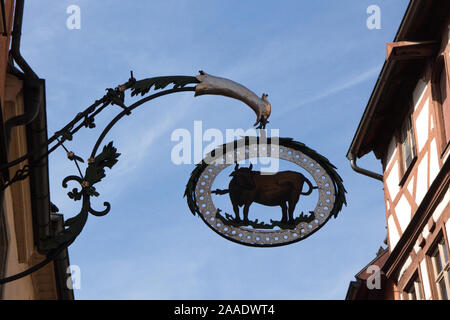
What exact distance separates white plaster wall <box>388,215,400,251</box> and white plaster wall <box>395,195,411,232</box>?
10.9 inches

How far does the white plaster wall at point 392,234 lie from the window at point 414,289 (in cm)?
96

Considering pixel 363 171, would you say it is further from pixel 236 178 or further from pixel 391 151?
pixel 236 178

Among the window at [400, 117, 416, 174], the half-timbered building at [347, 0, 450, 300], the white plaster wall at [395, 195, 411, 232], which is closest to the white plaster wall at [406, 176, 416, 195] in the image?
the half-timbered building at [347, 0, 450, 300]

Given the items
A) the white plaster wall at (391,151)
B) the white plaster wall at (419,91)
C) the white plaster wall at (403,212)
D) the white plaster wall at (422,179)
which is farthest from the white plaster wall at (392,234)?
the white plaster wall at (419,91)

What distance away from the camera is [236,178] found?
27.0ft

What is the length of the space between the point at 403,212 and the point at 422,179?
1288 millimetres

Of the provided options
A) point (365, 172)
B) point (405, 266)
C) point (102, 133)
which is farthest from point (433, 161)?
point (102, 133)

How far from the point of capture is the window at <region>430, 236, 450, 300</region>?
1398 centimetres

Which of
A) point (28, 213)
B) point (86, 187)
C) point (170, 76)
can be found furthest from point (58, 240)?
point (28, 213)

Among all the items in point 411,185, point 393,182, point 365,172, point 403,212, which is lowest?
point 403,212

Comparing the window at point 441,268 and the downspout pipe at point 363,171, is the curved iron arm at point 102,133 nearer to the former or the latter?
the window at point 441,268

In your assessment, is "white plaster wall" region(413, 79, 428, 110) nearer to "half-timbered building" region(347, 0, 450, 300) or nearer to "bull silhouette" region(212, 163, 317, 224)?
"half-timbered building" region(347, 0, 450, 300)
